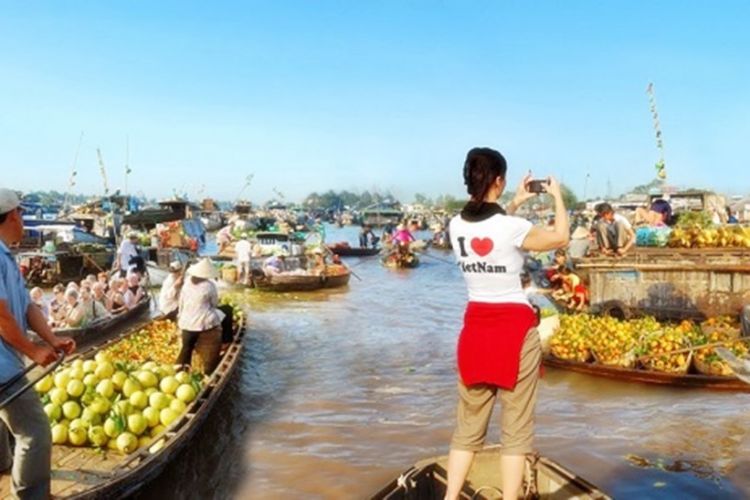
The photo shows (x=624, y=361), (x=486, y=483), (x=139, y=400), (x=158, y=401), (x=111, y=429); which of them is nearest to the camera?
(x=486, y=483)

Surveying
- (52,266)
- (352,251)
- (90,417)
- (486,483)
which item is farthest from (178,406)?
(352,251)

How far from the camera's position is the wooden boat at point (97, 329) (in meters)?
12.9

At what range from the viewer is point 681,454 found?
25.4ft

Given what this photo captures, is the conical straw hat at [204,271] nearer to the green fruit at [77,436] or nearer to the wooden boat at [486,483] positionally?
the green fruit at [77,436]

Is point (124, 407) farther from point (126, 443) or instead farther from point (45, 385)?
point (45, 385)

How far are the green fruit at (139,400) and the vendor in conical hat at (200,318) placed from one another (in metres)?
1.98

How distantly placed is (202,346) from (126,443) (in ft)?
9.13

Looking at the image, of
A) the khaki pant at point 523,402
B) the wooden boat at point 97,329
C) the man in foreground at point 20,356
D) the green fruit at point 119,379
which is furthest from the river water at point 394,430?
the khaki pant at point 523,402

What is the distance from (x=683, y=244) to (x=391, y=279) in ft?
52.5

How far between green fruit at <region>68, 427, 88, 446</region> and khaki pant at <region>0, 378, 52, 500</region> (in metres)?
2.18

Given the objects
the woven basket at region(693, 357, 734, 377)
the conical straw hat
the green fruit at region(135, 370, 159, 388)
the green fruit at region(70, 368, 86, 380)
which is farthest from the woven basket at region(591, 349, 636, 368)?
the green fruit at region(70, 368, 86, 380)

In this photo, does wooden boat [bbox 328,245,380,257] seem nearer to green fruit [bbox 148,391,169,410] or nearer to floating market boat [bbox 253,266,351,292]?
floating market boat [bbox 253,266,351,292]

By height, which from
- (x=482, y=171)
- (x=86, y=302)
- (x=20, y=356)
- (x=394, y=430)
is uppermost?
(x=482, y=171)

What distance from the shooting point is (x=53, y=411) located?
6.61 meters
